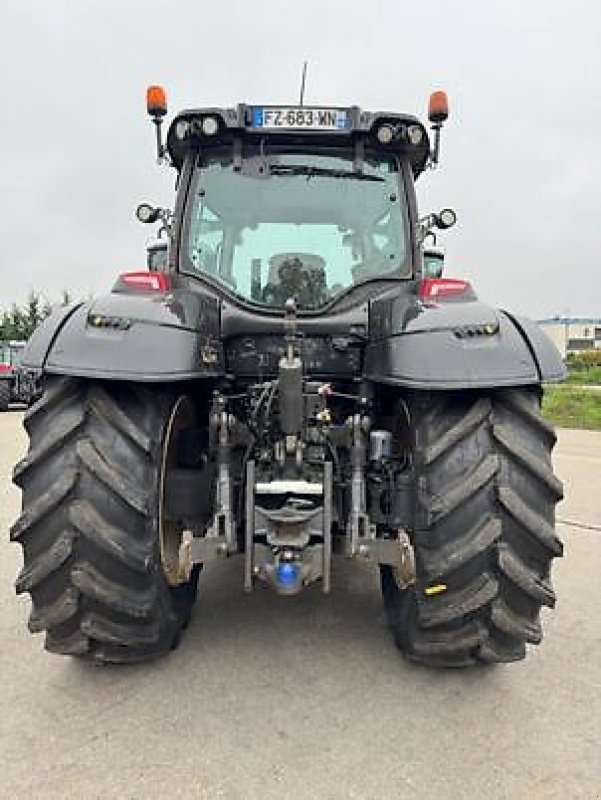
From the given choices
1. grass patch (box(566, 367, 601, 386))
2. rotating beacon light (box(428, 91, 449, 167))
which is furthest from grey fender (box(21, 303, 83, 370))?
grass patch (box(566, 367, 601, 386))

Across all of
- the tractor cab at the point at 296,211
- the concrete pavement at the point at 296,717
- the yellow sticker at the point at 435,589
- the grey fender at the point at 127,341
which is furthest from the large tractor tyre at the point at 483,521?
the tractor cab at the point at 296,211

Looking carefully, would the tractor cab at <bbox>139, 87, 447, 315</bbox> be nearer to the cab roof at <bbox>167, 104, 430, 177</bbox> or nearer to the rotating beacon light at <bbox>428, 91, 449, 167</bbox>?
the cab roof at <bbox>167, 104, 430, 177</bbox>

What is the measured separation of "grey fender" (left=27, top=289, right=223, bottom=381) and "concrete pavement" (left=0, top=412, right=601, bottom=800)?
125 centimetres

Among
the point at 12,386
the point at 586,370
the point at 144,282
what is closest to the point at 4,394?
the point at 12,386

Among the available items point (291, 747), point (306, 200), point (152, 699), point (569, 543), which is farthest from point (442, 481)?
point (569, 543)

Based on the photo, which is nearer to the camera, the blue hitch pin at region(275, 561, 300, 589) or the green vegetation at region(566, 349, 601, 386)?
the blue hitch pin at region(275, 561, 300, 589)

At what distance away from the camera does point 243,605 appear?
3.51 meters

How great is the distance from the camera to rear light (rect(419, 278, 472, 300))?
2809mm

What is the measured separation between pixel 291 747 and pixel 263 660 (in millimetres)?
661

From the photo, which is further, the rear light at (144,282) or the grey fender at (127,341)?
the rear light at (144,282)

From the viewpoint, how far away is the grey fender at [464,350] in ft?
7.72

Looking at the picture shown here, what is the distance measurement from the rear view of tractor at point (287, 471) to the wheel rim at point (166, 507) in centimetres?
1

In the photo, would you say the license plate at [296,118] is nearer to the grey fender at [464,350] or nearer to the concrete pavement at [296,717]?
the grey fender at [464,350]

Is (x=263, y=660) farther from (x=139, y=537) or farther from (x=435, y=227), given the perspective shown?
(x=435, y=227)
